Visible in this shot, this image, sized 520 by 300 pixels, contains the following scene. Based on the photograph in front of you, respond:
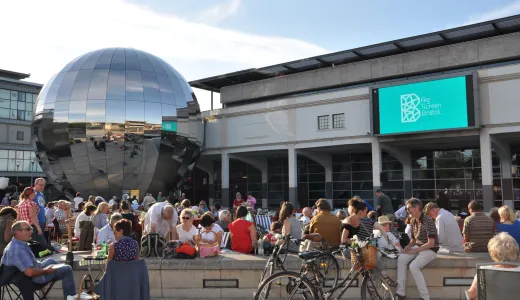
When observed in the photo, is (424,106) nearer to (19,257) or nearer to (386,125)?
(386,125)

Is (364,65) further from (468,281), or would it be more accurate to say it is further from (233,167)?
(468,281)

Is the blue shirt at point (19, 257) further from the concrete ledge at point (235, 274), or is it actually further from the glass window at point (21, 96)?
the glass window at point (21, 96)

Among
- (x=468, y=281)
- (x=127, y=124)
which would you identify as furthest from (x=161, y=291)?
(x=127, y=124)

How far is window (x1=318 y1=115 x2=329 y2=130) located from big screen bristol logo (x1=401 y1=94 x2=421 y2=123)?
457cm

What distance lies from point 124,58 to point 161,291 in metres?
17.5

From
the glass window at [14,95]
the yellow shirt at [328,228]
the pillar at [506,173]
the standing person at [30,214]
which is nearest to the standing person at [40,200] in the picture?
the standing person at [30,214]

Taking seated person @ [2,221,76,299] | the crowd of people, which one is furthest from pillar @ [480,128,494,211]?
seated person @ [2,221,76,299]

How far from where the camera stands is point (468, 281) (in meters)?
7.63

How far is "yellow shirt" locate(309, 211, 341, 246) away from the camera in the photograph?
7.79 metres

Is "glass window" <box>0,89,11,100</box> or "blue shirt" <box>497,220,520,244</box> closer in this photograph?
"blue shirt" <box>497,220,520,244</box>

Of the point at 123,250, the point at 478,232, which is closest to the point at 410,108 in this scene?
the point at 478,232

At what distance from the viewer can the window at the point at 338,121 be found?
2720cm

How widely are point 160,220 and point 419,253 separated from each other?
16.2 feet

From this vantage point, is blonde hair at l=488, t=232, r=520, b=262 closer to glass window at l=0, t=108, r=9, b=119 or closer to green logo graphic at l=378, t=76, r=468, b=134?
green logo graphic at l=378, t=76, r=468, b=134
